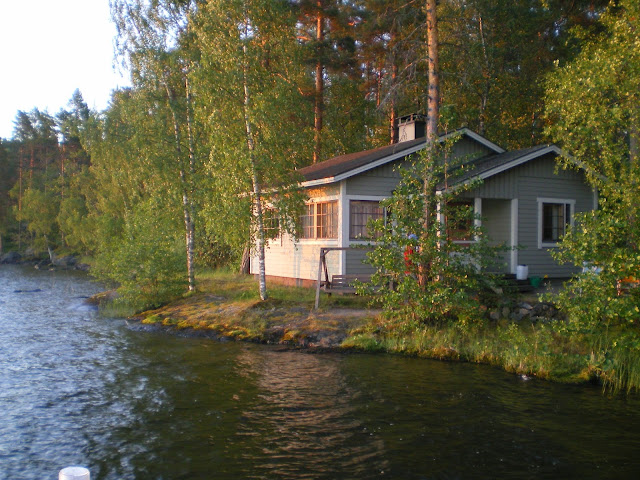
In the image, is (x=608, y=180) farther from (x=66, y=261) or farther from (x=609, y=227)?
(x=66, y=261)

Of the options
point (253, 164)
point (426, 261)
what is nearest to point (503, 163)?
point (426, 261)

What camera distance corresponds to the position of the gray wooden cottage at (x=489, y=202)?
15.8m

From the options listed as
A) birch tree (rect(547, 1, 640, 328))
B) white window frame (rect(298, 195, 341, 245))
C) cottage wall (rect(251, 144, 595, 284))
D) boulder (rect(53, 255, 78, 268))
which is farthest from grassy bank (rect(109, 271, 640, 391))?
boulder (rect(53, 255, 78, 268))

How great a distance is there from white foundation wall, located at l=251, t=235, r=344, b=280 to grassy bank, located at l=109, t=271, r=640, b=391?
88cm

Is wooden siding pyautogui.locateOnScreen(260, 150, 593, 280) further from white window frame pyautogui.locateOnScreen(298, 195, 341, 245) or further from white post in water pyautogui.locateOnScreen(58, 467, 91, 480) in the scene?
white post in water pyautogui.locateOnScreen(58, 467, 91, 480)

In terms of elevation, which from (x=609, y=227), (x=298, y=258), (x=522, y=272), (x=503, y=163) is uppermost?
(x=503, y=163)

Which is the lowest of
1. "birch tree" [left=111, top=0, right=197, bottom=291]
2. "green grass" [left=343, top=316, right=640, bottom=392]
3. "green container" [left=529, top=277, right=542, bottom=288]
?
"green grass" [left=343, top=316, right=640, bottom=392]

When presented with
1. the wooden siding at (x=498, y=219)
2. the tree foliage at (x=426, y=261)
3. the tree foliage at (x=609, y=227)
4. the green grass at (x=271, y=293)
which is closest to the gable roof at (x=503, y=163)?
the wooden siding at (x=498, y=219)

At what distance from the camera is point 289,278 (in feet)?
61.7

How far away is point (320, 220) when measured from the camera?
1720 centimetres

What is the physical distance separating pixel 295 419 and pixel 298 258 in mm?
10392

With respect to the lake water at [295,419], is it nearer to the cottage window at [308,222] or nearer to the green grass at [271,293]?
the green grass at [271,293]

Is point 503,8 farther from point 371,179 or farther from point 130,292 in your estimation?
point 130,292

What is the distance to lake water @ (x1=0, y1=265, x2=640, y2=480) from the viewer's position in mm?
6602
